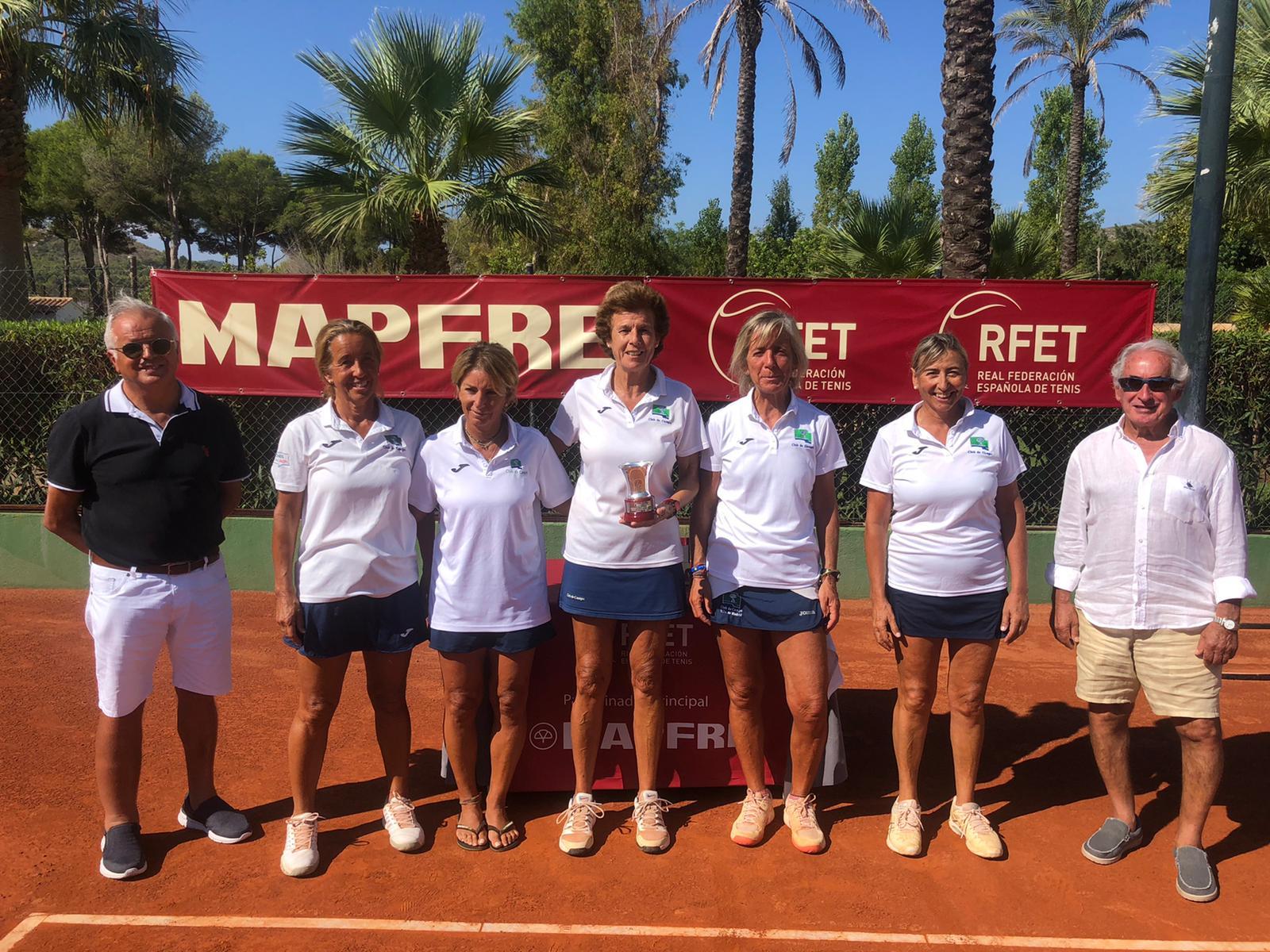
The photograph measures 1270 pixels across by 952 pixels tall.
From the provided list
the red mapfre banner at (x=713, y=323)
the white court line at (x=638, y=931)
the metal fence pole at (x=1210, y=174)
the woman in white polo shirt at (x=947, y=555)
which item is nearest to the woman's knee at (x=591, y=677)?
the white court line at (x=638, y=931)

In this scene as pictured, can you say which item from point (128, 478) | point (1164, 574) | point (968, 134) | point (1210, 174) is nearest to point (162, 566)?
point (128, 478)

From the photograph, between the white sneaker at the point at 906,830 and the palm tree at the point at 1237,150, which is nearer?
the white sneaker at the point at 906,830

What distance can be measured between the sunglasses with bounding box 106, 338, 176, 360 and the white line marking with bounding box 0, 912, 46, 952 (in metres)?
1.88

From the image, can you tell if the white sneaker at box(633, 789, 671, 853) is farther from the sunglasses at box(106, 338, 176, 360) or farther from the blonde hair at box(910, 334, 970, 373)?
the sunglasses at box(106, 338, 176, 360)

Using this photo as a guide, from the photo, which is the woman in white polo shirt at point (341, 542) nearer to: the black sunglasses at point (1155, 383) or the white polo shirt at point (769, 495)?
the white polo shirt at point (769, 495)

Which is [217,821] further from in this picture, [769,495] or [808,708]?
[769,495]

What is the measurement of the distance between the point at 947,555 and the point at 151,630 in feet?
9.41

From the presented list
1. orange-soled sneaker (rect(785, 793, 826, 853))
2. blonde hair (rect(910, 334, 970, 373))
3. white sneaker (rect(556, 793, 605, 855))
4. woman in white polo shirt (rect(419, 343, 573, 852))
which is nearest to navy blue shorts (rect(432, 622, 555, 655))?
woman in white polo shirt (rect(419, 343, 573, 852))

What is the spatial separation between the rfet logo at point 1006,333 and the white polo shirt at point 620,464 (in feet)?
13.0

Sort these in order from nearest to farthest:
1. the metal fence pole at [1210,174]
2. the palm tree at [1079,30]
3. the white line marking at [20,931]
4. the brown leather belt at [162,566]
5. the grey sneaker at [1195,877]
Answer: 1. the white line marking at [20,931]
2. the grey sneaker at [1195,877]
3. the brown leather belt at [162,566]
4. the metal fence pole at [1210,174]
5. the palm tree at [1079,30]

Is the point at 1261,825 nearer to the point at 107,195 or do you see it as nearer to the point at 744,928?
the point at 744,928

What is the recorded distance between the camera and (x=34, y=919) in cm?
301

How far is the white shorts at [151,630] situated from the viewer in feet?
10.7

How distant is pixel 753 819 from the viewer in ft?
11.6
